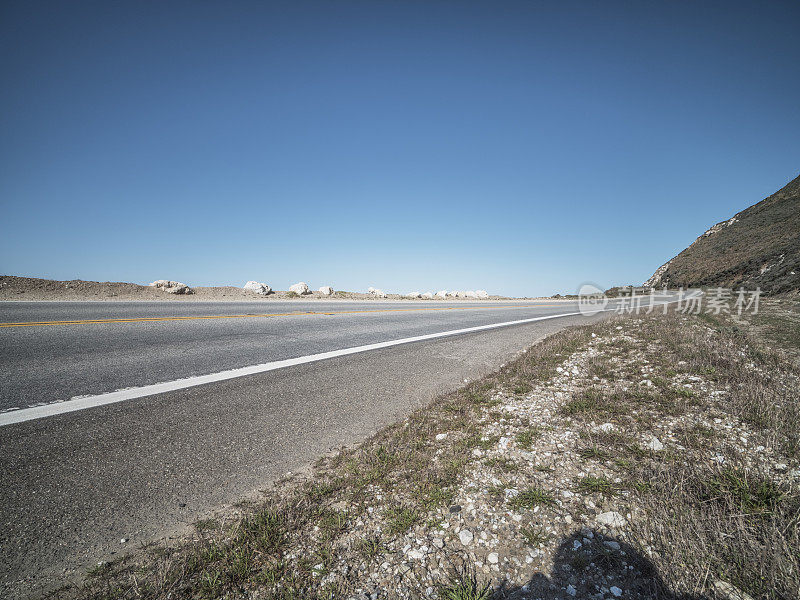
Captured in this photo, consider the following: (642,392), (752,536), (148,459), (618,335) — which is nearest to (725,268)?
(618,335)

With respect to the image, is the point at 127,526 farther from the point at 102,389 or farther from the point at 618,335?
the point at 618,335

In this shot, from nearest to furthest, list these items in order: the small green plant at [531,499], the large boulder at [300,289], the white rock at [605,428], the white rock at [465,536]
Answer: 1. the white rock at [465,536]
2. the small green plant at [531,499]
3. the white rock at [605,428]
4. the large boulder at [300,289]

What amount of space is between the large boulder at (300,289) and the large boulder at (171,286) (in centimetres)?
729

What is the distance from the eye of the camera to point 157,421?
3527 millimetres

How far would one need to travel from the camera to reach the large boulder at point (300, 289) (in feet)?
83.3

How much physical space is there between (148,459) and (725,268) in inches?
2357

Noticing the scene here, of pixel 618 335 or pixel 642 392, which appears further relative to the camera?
pixel 618 335

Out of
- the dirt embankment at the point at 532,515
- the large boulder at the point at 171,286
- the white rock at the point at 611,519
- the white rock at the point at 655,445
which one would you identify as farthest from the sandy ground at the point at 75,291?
the white rock at the point at 655,445

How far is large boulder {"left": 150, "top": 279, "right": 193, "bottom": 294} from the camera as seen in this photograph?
19.1 metres

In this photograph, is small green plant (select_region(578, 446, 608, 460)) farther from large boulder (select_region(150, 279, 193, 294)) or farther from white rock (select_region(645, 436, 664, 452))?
large boulder (select_region(150, 279, 193, 294))

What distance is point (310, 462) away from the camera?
3.19 m

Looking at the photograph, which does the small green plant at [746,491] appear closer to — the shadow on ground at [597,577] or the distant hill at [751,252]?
the shadow on ground at [597,577]

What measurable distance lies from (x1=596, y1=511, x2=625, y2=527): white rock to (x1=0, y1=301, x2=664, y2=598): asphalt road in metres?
2.36

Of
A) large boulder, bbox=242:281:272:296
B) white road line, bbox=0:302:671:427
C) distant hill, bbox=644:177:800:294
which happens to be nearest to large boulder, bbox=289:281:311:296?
large boulder, bbox=242:281:272:296
